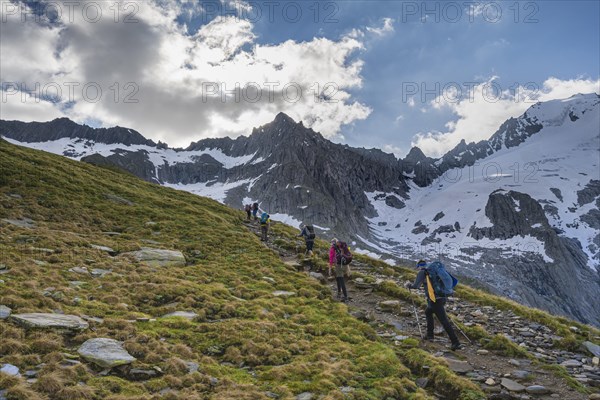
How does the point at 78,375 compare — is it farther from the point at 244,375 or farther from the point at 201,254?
the point at 201,254

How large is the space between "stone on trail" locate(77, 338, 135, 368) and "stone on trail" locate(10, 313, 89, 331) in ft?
3.74

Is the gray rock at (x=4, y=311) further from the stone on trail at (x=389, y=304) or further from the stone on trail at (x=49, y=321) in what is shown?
the stone on trail at (x=389, y=304)

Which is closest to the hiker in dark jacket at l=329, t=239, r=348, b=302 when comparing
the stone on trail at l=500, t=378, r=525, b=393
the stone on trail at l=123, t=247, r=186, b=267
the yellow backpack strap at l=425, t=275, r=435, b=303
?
the yellow backpack strap at l=425, t=275, r=435, b=303

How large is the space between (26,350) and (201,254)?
59.3ft

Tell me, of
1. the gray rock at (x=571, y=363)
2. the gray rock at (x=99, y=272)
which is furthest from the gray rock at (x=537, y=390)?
the gray rock at (x=99, y=272)

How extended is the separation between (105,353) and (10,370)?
2.16 meters

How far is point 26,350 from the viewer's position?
9.81 m

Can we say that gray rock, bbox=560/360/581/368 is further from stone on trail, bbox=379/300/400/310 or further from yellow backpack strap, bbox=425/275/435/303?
stone on trail, bbox=379/300/400/310

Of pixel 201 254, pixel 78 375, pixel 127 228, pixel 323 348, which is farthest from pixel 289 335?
pixel 127 228

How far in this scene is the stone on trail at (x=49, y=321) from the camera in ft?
36.5

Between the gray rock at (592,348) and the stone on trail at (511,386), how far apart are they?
5.33 meters

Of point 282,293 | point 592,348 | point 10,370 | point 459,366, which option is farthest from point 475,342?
point 10,370

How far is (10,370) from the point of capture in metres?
8.81

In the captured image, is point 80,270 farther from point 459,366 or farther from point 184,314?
point 459,366
